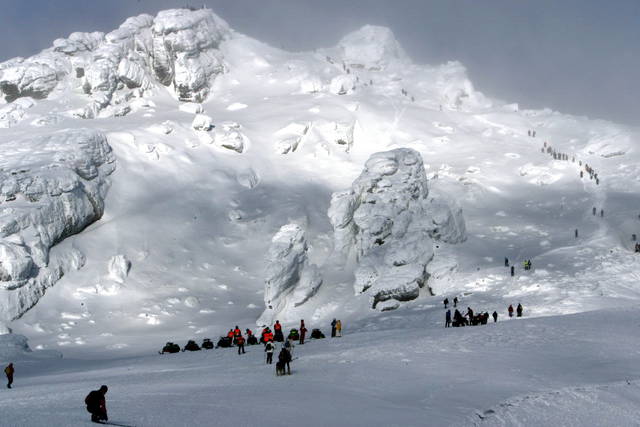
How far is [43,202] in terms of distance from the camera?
72.5m

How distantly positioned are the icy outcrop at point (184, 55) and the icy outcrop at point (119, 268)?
210 ft

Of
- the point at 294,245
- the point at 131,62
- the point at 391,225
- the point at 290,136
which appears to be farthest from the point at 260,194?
the point at 131,62

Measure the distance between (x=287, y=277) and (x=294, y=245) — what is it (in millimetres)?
4317

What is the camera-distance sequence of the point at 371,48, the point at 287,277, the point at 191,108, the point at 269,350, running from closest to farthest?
the point at 269,350 < the point at 287,277 < the point at 191,108 < the point at 371,48

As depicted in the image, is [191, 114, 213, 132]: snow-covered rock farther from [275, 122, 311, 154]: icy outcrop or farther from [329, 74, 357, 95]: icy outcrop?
[329, 74, 357, 95]: icy outcrop

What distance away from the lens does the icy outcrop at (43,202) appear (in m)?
63.9

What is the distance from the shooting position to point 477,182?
90.4 metres

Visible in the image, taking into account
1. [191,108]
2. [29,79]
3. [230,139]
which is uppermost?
[29,79]

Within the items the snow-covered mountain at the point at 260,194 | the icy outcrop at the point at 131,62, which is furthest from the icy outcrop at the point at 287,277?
the icy outcrop at the point at 131,62

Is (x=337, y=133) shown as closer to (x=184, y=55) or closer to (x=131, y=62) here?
(x=184, y=55)

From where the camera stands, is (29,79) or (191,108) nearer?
(191,108)

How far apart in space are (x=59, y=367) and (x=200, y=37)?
111m

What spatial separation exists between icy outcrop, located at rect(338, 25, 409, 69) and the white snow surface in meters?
17.9

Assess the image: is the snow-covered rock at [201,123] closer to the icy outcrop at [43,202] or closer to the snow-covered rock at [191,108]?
the snow-covered rock at [191,108]
